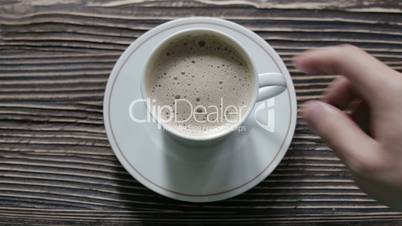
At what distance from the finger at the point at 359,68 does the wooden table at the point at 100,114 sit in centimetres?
20

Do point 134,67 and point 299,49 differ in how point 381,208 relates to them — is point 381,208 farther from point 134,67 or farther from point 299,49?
point 134,67

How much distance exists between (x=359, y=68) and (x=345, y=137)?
0.28 feet

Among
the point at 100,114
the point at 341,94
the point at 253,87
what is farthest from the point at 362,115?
the point at 100,114

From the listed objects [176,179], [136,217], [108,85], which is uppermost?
[108,85]

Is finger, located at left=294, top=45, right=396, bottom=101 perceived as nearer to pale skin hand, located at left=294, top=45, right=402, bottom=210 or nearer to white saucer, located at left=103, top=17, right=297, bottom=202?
pale skin hand, located at left=294, top=45, right=402, bottom=210

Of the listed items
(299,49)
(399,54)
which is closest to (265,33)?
(299,49)

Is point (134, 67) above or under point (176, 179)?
above

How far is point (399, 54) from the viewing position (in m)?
0.87

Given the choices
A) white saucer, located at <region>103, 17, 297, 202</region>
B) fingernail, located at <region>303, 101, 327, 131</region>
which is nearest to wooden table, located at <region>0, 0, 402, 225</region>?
white saucer, located at <region>103, 17, 297, 202</region>

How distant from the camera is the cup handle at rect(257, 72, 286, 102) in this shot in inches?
27.2

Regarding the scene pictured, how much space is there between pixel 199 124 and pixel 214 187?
11cm

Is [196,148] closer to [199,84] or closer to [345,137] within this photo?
[199,84]

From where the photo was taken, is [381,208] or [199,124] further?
[381,208]

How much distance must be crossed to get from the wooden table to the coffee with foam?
150 mm
